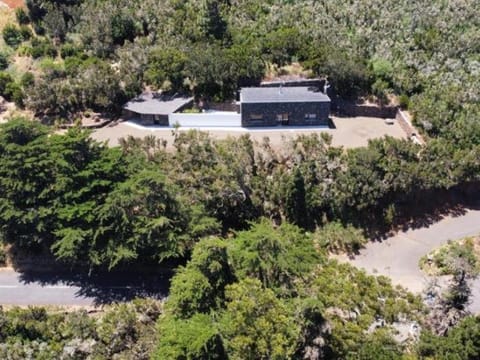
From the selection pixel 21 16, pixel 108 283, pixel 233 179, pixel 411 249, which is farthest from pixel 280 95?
pixel 21 16

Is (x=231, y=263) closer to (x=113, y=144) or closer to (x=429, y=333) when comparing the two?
(x=429, y=333)

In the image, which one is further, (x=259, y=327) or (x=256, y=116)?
(x=256, y=116)

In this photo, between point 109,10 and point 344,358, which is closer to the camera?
point 344,358

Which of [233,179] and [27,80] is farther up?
[27,80]

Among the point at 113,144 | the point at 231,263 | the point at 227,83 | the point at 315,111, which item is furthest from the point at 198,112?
the point at 231,263

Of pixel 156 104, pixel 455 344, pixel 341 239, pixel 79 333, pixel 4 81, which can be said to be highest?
pixel 4 81

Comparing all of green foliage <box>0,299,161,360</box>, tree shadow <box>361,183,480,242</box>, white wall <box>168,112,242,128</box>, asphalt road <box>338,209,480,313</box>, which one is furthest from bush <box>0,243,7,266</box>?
tree shadow <box>361,183,480,242</box>

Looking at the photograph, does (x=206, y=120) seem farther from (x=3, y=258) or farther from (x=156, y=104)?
(x=3, y=258)
